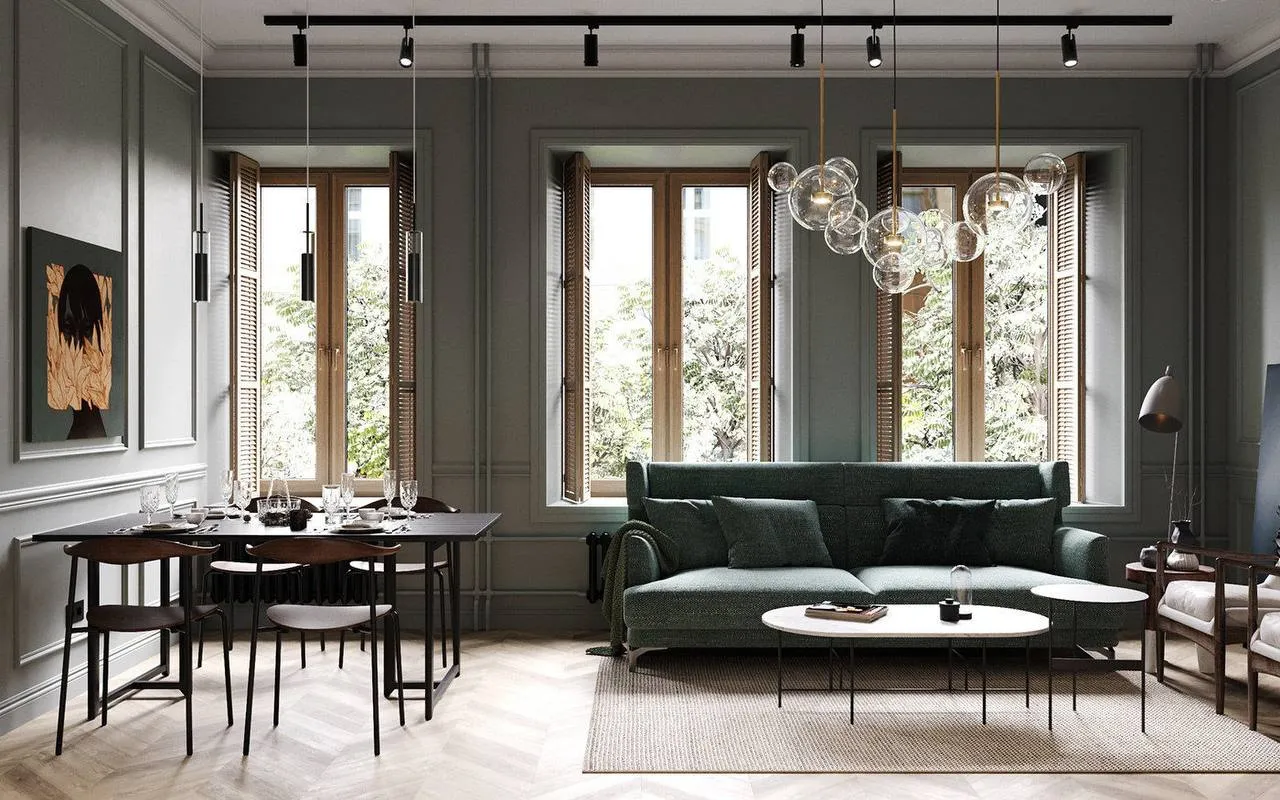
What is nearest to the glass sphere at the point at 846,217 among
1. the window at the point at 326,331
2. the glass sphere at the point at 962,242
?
the glass sphere at the point at 962,242

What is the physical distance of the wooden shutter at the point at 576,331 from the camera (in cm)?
590

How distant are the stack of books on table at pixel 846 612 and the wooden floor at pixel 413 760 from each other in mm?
750

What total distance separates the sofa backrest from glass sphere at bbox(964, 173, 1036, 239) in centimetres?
245

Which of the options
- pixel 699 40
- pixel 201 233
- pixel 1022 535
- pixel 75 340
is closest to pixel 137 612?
pixel 75 340

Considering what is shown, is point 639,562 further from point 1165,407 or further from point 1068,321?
point 1068,321

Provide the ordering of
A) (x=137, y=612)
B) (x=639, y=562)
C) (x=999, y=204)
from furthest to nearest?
(x=639, y=562) → (x=137, y=612) → (x=999, y=204)

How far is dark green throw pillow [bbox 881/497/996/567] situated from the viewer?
205 inches

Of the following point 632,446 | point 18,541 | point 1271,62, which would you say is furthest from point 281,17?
point 1271,62

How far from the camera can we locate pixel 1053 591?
4.23 m

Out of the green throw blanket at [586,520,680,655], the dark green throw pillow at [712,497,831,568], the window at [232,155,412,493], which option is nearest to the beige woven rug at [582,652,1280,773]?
the green throw blanket at [586,520,680,655]

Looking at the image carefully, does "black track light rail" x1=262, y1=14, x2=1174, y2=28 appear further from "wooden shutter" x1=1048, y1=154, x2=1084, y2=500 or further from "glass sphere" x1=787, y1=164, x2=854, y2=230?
"glass sphere" x1=787, y1=164, x2=854, y2=230

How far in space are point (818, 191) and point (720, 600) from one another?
211 centimetres

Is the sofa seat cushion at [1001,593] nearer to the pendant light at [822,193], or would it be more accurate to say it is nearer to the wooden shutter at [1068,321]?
the wooden shutter at [1068,321]

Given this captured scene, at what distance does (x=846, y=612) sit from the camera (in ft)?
13.4
